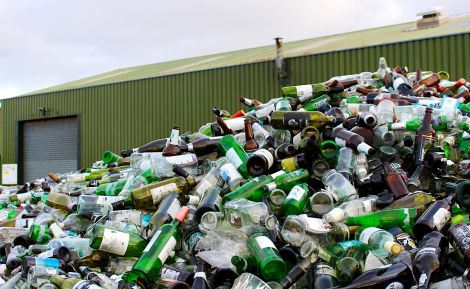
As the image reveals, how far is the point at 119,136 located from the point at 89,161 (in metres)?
1.61

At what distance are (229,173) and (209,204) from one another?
0.45m

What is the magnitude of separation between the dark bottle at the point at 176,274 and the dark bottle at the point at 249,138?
1485 millimetres

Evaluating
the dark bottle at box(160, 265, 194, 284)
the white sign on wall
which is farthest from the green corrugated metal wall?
the dark bottle at box(160, 265, 194, 284)

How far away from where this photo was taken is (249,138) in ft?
14.9

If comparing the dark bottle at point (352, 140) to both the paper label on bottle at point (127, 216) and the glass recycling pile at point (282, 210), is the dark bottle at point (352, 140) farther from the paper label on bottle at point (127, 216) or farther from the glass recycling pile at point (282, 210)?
the paper label on bottle at point (127, 216)

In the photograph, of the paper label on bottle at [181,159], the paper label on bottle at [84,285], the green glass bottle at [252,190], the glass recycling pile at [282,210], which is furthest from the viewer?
the paper label on bottle at [181,159]

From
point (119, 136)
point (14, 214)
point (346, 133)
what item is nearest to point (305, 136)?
point (346, 133)

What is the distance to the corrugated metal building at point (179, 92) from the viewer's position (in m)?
12.4

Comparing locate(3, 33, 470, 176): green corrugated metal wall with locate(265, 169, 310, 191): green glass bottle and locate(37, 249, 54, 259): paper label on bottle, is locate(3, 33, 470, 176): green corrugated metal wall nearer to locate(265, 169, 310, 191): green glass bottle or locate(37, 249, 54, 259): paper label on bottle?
locate(265, 169, 310, 191): green glass bottle

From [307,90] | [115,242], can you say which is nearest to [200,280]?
[115,242]

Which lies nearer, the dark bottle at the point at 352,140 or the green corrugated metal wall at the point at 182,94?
the dark bottle at the point at 352,140

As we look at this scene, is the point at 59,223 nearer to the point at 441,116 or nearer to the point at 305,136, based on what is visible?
the point at 305,136

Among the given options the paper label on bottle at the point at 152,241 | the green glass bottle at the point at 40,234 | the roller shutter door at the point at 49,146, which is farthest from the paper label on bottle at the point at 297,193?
the roller shutter door at the point at 49,146

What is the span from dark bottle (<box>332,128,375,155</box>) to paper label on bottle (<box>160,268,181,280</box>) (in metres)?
1.51
